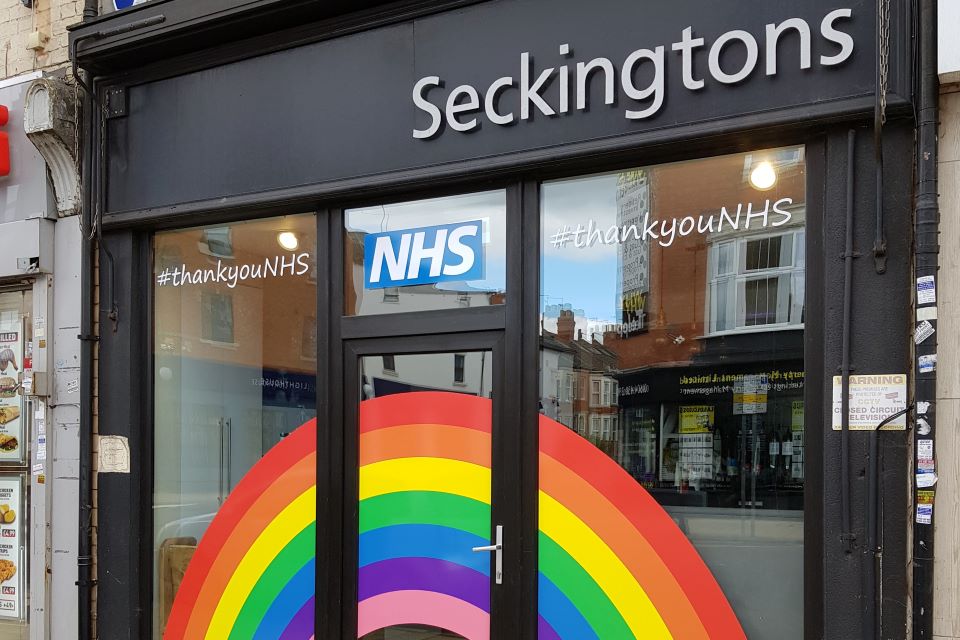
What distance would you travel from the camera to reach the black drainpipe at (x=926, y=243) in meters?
3.65

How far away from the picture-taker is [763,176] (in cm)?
421

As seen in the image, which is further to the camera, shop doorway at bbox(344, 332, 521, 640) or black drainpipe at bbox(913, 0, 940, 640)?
shop doorway at bbox(344, 332, 521, 640)

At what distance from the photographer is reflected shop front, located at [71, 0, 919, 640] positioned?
3971 millimetres

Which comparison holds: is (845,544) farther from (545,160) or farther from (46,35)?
(46,35)

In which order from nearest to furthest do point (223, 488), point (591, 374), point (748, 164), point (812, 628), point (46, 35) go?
point (812, 628) → point (748, 164) → point (591, 374) → point (223, 488) → point (46, 35)

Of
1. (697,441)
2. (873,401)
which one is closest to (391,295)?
(697,441)

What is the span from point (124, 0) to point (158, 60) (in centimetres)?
52

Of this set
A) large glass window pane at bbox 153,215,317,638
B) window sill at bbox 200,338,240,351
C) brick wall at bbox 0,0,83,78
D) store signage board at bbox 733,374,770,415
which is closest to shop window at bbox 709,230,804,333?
store signage board at bbox 733,374,770,415

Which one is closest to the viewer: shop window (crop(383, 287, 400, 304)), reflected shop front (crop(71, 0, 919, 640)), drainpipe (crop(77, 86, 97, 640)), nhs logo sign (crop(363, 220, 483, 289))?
reflected shop front (crop(71, 0, 919, 640))

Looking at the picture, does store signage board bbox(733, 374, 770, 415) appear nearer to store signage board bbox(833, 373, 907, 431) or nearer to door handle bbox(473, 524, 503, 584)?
store signage board bbox(833, 373, 907, 431)

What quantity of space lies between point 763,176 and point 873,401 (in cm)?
108

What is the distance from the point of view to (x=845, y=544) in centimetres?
383

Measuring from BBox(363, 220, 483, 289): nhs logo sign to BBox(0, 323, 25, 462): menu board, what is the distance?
2666mm

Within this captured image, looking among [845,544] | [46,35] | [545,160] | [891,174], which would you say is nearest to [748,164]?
[891,174]
